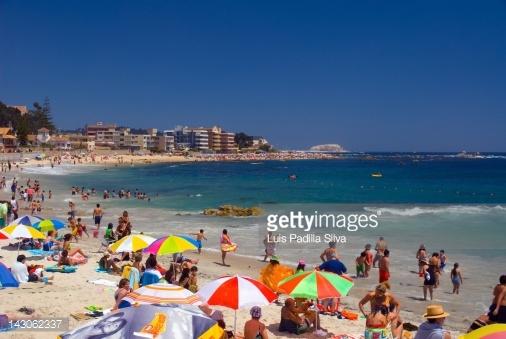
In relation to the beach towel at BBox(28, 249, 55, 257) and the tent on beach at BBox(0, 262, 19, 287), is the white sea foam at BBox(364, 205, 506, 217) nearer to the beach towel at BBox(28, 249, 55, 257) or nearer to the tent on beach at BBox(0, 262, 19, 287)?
the beach towel at BBox(28, 249, 55, 257)

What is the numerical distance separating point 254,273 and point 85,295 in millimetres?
5590

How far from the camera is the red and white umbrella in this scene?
6984mm

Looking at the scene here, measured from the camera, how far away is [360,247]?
19.1 metres

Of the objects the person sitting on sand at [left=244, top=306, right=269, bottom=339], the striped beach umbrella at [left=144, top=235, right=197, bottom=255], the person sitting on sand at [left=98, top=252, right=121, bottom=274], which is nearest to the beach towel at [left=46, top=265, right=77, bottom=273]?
the person sitting on sand at [left=98, top=252, right=121, bottom=274]

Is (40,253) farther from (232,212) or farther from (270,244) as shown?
(232,212)

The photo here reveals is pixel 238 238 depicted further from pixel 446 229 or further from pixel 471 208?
pixel 471 208

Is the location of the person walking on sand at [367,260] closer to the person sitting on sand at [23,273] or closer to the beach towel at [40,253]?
the person sitting on sand at [23,273]

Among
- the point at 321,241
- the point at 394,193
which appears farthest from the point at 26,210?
the point at 394,193

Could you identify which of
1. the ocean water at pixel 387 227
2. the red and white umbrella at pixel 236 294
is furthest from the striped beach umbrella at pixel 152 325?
the ocean water at pixel 387 227

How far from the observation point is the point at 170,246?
1100 cm

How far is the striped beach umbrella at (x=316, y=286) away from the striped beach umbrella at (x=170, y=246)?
3712 mm

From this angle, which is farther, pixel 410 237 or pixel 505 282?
pixel 410 237

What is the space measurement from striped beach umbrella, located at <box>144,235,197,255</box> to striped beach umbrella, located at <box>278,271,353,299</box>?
12.2ft

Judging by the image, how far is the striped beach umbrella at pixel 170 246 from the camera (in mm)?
10906
